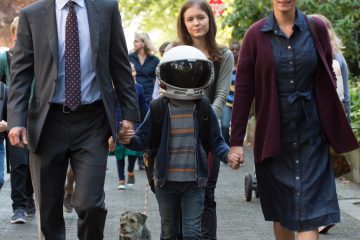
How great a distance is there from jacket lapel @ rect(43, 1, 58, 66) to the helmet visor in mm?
883

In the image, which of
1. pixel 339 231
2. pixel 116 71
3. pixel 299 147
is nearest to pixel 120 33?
pixel 116 71

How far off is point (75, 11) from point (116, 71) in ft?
1.57

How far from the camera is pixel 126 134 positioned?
21.8 ft

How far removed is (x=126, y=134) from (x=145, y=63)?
917 cm

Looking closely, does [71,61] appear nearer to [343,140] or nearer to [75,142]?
[75,142]

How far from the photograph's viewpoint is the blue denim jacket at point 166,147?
6.88 metres

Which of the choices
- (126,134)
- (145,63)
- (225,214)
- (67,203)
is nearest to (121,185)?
(225,214)

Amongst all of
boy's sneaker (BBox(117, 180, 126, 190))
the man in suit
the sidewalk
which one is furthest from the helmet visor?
boy's sneaker (BBox(117, 180, 126, 190))

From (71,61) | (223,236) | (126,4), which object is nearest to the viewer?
(71,61)

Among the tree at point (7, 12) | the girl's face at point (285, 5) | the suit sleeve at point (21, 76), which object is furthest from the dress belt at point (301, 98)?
the tree at point (7, 12)

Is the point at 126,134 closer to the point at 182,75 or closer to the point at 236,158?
the point at 182,75

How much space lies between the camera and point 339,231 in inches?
376

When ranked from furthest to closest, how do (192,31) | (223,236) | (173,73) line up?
(223,236), (192,31), (173,73)

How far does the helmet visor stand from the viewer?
6914 mm
